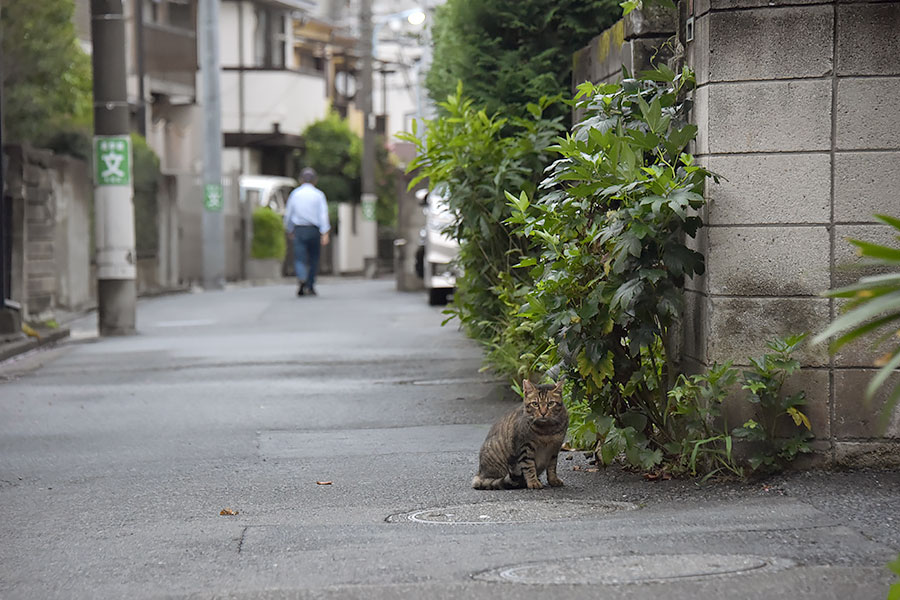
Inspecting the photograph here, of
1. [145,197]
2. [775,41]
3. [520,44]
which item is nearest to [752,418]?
[775,41]

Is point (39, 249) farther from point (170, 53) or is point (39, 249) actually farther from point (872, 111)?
point (170, 53)

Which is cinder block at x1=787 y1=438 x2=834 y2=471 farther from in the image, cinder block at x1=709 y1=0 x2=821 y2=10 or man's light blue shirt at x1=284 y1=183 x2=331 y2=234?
man's light blue shirt at x1=284 y1=183 x2=331 y2=234

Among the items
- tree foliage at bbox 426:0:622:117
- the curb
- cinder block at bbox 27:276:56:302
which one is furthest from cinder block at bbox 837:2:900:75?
cinder block at bbox 27:276:56:302

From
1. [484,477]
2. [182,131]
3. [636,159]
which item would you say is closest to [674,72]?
[636,159]

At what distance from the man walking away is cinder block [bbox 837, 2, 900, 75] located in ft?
55.3

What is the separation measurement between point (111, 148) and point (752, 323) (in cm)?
1026

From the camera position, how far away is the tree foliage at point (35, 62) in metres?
19.2

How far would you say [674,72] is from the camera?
622cm

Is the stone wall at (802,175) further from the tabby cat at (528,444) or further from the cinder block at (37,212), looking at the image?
the cinder block at (37,212)

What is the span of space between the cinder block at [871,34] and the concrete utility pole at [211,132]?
23.0 metres

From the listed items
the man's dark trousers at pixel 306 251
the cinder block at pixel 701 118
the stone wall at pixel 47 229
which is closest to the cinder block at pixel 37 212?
the stone wall at pixel 47 229

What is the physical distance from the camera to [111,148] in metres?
14.7

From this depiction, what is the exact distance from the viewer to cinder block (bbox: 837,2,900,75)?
5.62m

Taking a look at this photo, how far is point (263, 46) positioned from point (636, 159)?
3851 centimetres
